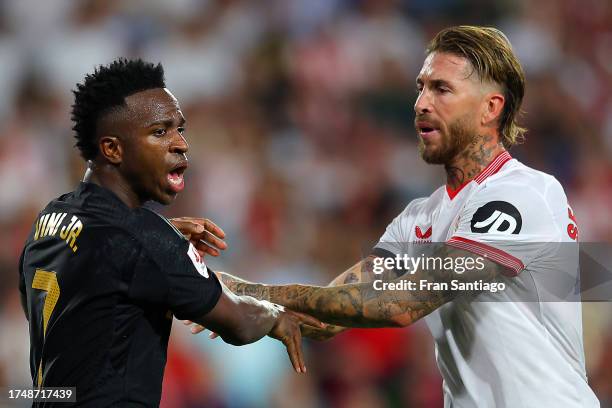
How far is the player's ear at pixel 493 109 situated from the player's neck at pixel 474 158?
2.6 inches

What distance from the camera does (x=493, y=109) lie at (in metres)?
4.11

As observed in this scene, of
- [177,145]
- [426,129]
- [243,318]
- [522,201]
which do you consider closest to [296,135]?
[426,129]

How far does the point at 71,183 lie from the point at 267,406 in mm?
2625

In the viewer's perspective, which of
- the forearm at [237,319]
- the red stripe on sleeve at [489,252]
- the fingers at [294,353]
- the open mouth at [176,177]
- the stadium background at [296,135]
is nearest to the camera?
the forearm at [237,319]

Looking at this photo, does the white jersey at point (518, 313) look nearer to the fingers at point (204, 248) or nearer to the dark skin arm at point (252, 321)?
→ the dark skin arm at point (252, 321)

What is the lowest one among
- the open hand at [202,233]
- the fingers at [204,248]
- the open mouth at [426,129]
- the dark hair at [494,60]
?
the fingers at [204,248]

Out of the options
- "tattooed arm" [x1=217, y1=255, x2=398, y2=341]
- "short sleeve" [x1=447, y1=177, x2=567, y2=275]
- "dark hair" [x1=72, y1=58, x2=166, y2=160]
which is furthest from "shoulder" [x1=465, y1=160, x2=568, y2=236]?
"dark hair" [x1=72, y1=58, x2=166, y2=160]

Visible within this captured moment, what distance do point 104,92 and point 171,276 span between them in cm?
72

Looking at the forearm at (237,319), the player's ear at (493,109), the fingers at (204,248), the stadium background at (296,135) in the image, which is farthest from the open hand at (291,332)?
the stadium background at (296,135)

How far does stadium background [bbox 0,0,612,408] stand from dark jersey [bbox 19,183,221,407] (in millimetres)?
3454

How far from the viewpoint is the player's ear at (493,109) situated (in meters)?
4.09

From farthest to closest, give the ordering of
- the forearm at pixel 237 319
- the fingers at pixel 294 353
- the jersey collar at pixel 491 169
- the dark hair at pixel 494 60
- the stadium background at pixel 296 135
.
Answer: the stadium background at pixel 296 135
the dark hair at pixel 494 60
the jersey collar at pixel 491 169
the fingers at pixel 294 353
the forearm at pixel 237 319

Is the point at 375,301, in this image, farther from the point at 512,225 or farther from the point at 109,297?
the point at 109,297

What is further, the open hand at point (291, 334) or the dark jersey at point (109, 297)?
the open hand at point (291, 334)
